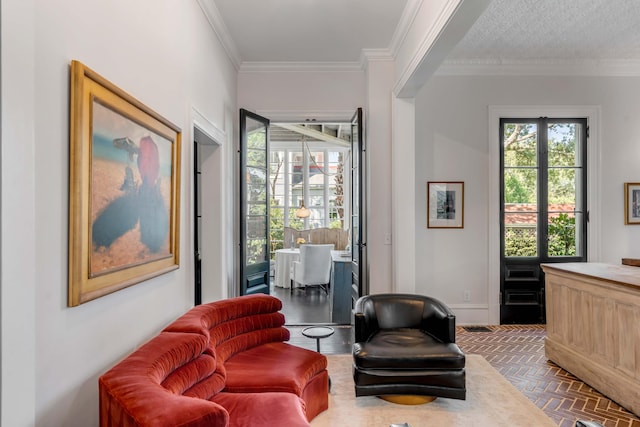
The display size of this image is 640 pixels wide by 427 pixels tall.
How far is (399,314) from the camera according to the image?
11.0 feet

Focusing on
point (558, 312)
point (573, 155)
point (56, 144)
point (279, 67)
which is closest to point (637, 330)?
point (558, 312)

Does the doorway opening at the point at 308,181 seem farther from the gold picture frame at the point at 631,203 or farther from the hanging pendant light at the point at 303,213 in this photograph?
the gold picture frame at the point at 631,203

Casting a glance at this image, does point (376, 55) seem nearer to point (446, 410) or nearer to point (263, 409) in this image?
point (446, 410)

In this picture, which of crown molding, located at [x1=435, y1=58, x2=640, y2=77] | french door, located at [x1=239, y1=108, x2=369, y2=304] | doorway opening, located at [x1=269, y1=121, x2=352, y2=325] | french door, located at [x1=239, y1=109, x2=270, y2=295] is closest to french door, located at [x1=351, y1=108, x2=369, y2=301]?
french door, located at [x1=239, y1=108, x2=369, y2=304]

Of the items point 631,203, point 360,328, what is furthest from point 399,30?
point 631,203

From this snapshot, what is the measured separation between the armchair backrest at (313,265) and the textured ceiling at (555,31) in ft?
12.6

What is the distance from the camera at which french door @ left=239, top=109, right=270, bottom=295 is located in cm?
428

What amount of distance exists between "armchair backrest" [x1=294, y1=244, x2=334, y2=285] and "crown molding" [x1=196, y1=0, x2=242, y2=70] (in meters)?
3.45

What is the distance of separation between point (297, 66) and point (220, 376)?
373cm

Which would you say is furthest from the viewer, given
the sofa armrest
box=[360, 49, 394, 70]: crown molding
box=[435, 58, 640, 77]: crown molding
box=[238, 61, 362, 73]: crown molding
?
box=[435, 58, 640, 77]: crown molding

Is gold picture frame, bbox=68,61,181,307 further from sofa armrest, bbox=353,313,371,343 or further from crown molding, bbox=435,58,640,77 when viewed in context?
crown molding, bbox=435,58,640,77

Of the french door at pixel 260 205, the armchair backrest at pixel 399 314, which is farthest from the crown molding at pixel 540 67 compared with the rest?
the armchair backrest at pixel 399 314

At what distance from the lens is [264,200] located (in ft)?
15.7

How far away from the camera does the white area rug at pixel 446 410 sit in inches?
102
